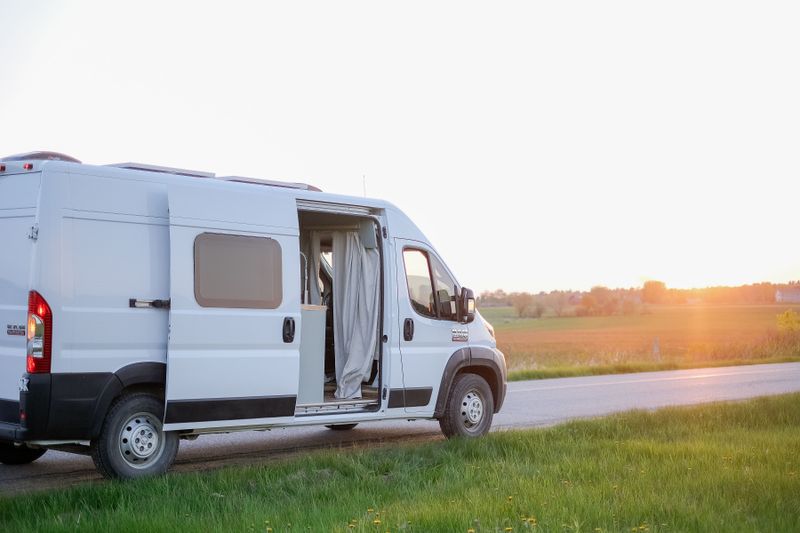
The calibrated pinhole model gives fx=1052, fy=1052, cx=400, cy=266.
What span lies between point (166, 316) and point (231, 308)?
2.12 ft

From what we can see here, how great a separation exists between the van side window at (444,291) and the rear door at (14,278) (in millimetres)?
4556

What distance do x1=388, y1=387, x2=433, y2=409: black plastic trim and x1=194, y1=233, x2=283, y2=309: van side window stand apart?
1.85m

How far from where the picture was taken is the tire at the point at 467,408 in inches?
449

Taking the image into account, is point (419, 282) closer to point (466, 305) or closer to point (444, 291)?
point (444, 291)

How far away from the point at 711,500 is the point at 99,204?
205 inches

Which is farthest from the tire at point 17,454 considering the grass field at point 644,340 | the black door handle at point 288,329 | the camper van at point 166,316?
the grass field at point 644,340

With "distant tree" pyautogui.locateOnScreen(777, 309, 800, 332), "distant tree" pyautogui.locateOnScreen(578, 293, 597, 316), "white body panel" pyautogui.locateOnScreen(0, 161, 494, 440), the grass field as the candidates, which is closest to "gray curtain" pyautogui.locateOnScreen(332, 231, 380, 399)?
"white body panel" pyautogui.locateOnScreen(0, 161, 494, 440)

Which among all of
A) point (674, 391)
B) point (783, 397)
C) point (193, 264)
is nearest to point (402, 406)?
point (193, 264)

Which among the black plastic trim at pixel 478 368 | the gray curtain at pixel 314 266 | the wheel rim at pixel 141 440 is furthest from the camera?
the gray curtain at pixel 314 266

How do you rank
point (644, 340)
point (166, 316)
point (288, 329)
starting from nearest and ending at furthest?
point (166, 316) < point (288, 329) < point (644, 340)

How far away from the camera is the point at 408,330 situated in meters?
11.0

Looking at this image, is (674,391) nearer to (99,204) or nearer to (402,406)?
(402,406)

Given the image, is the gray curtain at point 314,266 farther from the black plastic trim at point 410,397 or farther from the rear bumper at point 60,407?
the rear bumper at point 60,407

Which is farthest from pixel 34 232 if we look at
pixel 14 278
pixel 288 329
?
pixel 288 329
